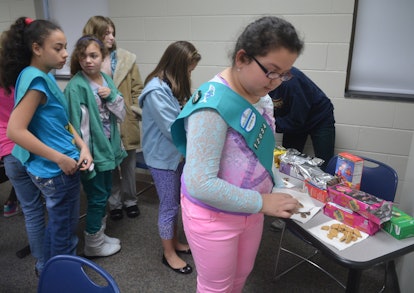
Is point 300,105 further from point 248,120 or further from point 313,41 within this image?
point 248,120

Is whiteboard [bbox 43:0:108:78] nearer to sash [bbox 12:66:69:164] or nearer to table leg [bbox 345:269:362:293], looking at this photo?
sash [bbox 12:66:69:164]

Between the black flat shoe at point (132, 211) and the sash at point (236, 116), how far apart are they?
179 cm

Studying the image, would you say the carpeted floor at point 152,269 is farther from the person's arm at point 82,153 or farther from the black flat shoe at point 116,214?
the person's arm at point 82,153

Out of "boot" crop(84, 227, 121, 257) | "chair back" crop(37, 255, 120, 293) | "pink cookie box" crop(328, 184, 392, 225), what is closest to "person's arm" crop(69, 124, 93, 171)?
"boot" crop(84, 227, 121, 257)

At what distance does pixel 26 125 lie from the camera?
140 cm

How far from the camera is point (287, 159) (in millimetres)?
1741

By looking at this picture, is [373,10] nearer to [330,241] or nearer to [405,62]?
[405,62]

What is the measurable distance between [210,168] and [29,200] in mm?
1342

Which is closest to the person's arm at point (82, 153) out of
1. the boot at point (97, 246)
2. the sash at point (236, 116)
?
the boot at point (97, 246)

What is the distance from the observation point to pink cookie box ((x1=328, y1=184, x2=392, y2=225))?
1184 mm

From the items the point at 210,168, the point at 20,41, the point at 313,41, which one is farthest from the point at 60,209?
the point at 313,41

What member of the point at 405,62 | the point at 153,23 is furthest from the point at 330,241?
the point at 153,23

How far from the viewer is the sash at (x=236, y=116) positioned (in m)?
0.83

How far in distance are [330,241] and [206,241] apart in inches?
18.5
